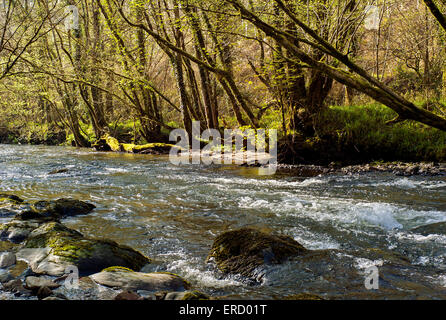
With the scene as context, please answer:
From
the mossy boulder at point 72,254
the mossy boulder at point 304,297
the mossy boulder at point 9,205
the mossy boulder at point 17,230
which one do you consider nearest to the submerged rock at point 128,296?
the mossy boulder at point 72,254

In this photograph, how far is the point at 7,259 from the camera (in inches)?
147

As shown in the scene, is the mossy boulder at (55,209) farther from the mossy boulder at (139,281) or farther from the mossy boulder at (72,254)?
the mossy boulder at (139,281)

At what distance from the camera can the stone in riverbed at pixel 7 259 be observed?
12.0 ft

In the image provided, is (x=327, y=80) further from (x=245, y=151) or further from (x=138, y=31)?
(x=138, y=31)

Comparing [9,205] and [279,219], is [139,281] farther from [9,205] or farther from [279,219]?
[9,205]

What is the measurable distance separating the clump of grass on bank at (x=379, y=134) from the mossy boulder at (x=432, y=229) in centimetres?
630

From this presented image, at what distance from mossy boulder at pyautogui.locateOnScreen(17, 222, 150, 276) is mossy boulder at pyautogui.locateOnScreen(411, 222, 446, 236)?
12.2 feet

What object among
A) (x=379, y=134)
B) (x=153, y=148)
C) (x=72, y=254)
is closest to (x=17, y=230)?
(x=72, y=254)

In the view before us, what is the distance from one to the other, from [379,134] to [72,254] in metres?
10.2

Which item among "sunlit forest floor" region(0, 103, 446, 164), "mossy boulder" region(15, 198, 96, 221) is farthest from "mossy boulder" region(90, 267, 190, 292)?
"sunlit forest floor" region(0, 103, 446, 164)

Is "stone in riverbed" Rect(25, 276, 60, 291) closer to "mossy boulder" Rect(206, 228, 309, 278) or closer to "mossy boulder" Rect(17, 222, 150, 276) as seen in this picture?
"mossy boulder" Rect(17, 222, 150, 276)

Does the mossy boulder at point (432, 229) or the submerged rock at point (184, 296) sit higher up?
the submerged rock at point (184, 296)

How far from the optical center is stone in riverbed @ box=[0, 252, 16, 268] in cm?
366
